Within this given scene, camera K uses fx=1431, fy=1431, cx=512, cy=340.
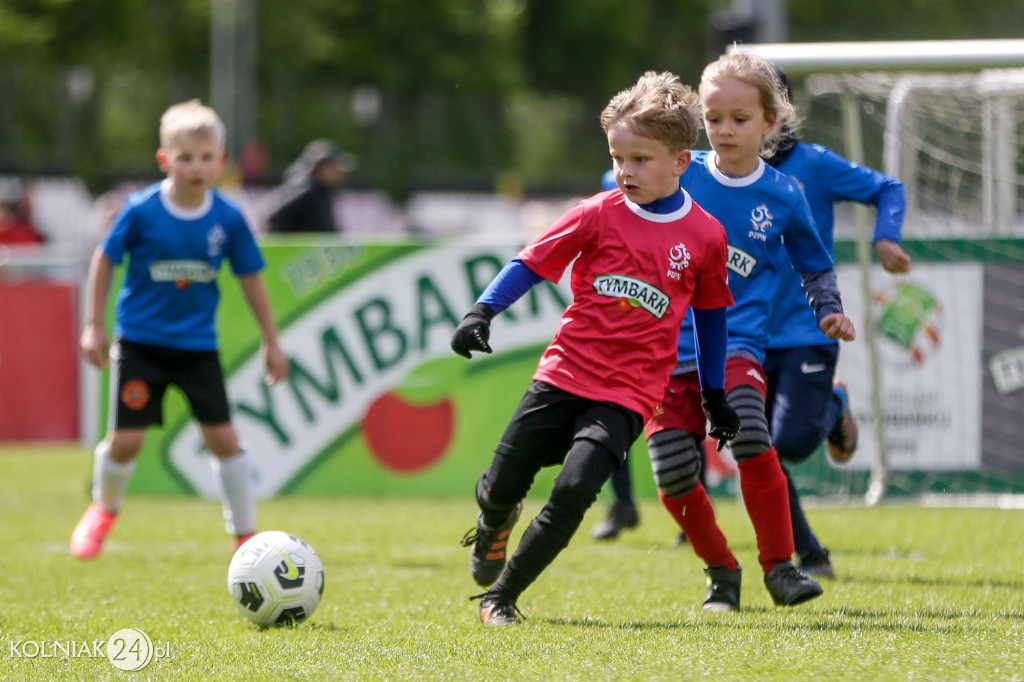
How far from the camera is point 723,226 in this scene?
191 inches

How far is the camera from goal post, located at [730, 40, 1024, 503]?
8438 mm

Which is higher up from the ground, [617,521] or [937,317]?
[937,317]

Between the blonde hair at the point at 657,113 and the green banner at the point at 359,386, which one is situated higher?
the blonde hair at the point at 657,113

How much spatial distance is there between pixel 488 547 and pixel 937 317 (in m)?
4.69

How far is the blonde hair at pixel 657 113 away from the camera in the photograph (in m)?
4.34

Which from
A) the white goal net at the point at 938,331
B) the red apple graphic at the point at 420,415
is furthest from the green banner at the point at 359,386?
the white goal net at the point at 938,331

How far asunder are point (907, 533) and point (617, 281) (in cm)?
336

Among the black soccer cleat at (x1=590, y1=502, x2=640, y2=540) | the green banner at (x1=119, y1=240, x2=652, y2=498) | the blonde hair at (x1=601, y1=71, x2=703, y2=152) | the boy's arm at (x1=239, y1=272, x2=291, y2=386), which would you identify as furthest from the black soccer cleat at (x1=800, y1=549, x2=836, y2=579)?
the green banner at (x1=119, y1=240, x2=652, y2=498)

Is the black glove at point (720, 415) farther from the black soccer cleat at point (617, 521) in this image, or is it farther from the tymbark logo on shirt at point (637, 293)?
→ the black soccer cleat at point (617, 521)

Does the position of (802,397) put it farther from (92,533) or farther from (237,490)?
(92,533)

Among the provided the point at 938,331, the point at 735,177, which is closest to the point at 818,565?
the point at 735,177

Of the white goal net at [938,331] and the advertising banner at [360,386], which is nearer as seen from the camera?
the white goal net at [938,331]

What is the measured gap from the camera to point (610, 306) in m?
4.44

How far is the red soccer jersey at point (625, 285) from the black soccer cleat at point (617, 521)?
2.76m
